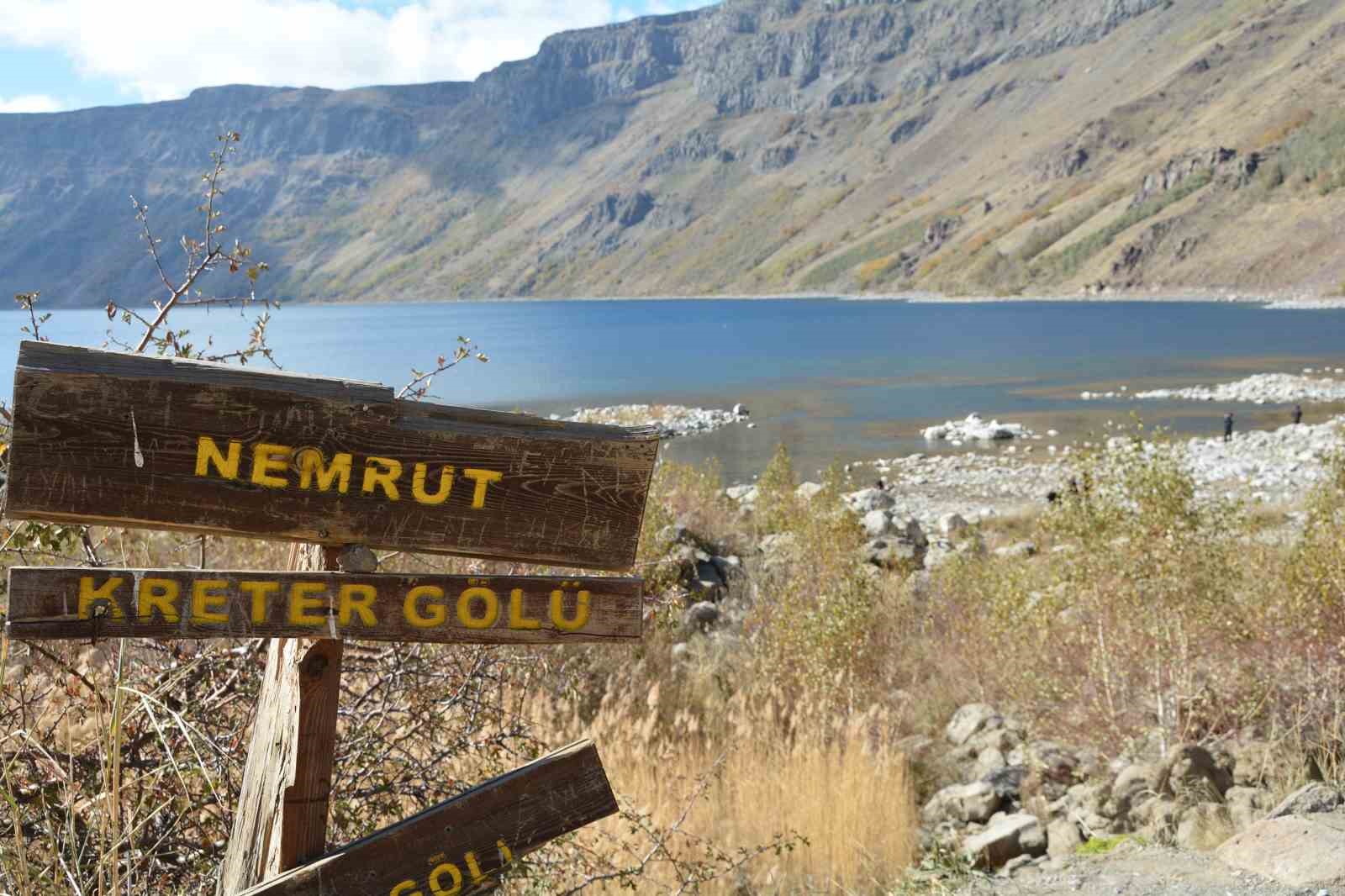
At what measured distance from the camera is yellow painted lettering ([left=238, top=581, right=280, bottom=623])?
2.21 metres

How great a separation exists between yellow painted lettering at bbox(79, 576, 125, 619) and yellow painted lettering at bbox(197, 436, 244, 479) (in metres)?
0.27

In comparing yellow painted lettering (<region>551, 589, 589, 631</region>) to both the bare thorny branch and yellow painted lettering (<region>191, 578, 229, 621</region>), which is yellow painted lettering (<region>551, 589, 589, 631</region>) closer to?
yellow painted lettering (<region>191, 578, 229, 621</region>)

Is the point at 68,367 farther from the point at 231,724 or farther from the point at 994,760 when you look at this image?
the point at 994,760

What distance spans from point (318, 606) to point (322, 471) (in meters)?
0.29

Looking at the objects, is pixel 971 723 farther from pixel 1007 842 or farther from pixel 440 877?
pixel 440 877

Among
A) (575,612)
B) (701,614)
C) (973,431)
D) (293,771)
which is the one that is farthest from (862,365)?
(293,771)

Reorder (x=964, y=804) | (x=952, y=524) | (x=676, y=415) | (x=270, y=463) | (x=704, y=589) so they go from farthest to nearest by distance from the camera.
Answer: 1. (x=676, y=415)
2. (x=952, y=524)
3. (x=704, y=589)
4. (x=964, y=804)
5. (x=270, y=463)

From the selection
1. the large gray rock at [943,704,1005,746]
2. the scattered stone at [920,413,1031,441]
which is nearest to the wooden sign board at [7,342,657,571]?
the large gray rock at [943,704,1005,746]

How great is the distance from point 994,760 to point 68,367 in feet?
17.3

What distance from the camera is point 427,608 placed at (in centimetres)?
235

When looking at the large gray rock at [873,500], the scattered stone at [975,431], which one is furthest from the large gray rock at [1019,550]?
the scattered stone at [975,431]

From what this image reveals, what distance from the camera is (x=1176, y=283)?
112 meters

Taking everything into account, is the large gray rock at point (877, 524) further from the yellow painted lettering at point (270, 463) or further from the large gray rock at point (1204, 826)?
the yellow painted lettering at point (270, 463)

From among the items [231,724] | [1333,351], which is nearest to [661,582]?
[231,724]
